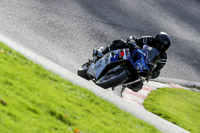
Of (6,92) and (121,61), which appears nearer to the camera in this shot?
(6,92)

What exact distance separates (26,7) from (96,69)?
4.20 meters

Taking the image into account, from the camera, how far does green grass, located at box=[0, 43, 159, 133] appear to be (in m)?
4.71

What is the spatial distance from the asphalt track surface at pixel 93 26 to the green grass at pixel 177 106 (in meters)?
1.31

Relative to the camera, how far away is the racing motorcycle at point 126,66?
8.33 metres

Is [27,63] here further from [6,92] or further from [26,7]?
[26,7]

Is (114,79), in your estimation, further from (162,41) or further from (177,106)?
(177,106)

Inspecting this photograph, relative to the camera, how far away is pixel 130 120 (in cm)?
638

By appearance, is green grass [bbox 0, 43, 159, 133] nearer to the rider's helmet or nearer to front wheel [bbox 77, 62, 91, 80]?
the rider's helmet

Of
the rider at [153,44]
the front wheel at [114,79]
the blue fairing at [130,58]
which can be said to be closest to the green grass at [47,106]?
the front wheel at [114,79]

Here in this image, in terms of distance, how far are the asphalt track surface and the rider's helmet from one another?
7.22 ft

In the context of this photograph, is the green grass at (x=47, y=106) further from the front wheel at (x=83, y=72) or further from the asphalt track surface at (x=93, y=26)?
the asphalt track surface at (x=93, y=26)

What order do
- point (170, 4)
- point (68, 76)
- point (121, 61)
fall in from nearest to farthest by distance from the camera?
point (68, 76) → point (121, 61) → point (170, 4)

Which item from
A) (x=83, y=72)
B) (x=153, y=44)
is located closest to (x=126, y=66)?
(x=153, y=44)

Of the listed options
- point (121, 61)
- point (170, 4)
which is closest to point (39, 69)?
point (121, 61)
